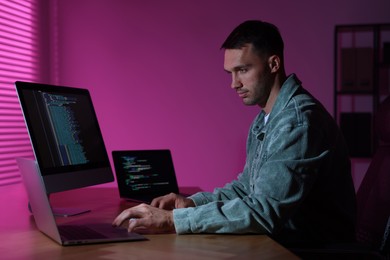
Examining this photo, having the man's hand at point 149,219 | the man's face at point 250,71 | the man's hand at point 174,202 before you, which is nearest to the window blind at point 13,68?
the man's hand at point 174,202

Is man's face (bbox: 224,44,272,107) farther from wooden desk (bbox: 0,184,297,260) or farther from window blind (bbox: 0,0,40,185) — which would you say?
window blind (bbox: 0,0,40,185)

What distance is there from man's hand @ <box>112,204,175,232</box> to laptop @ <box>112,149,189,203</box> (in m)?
0.71

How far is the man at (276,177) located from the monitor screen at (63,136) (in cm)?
27

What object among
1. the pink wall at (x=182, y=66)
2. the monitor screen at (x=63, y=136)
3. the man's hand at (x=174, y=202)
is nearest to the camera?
the monitor screen at (x=63, y=136)

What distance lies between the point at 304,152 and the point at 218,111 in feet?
8.34

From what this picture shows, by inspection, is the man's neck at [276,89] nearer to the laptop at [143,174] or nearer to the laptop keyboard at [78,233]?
the laptop at [143,174]

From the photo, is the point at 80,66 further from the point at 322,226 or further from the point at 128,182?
the point at 322,226

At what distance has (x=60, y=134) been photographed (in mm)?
1737

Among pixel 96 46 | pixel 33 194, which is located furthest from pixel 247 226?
pixel 96 46

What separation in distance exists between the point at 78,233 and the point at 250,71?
0.85 metres

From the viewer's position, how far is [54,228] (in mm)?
1349

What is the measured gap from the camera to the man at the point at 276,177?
1.46m

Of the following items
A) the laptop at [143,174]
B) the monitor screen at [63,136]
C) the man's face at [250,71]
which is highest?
the man's face at [250,71]

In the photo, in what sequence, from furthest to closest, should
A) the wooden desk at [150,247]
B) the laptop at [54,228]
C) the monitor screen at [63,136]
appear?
the monitor screen at [63,136] → the laptop at [54,228] → the wooden desk at [150,247]
